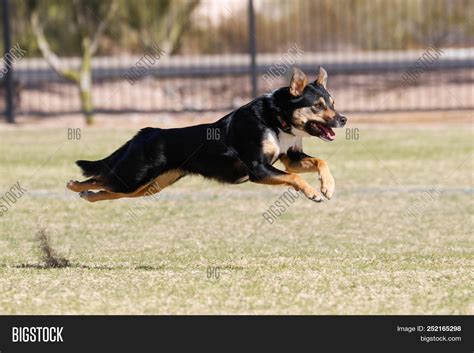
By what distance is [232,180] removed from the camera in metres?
8.71

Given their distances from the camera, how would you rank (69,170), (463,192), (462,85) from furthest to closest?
(462,85)
(69,170)
(463,192)

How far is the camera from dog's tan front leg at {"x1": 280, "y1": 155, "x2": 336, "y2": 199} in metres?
8.20

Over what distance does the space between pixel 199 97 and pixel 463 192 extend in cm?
1446

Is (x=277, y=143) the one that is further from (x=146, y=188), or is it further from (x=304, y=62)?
(x=304, y=62)

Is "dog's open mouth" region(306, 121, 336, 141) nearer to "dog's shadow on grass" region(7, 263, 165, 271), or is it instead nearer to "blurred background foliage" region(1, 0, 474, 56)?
"dog's shadow on grass" region(7, 263, 165, 271)

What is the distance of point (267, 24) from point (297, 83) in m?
19.8

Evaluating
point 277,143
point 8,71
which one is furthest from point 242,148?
point 8,71

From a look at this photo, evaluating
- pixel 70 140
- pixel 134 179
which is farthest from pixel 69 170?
pixel 134 179

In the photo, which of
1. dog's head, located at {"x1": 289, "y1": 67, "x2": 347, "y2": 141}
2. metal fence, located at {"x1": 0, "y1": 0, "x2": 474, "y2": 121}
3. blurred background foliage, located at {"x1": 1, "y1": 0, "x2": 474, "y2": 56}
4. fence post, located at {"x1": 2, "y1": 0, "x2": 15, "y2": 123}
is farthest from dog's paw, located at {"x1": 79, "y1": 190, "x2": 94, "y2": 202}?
blurred background foliage, located at {"x1": 1, "y1": 0, "x2": 474, "y2": 56}

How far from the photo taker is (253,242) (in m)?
10.6

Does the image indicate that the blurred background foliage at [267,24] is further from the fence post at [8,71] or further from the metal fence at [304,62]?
the fence post at [8,71]

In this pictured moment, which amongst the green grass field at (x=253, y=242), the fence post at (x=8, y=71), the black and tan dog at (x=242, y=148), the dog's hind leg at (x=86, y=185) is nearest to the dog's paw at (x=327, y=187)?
the black and tan dog at (x=242, y=148)

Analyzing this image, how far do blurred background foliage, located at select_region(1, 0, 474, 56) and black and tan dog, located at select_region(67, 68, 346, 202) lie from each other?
1684 centimetres
